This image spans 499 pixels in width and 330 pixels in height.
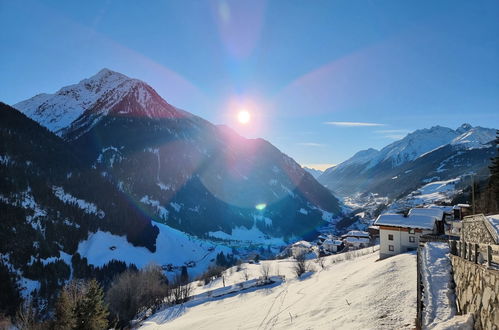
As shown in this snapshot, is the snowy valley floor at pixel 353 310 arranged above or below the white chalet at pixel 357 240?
above

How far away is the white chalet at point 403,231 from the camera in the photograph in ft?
142

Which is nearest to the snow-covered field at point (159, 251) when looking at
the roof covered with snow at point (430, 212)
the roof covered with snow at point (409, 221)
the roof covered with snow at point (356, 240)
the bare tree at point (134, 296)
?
the bare tree at point (134, 296)

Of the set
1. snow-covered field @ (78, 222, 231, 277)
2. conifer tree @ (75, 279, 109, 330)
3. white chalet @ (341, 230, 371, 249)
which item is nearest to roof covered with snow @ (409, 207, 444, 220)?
conifer tree @ (75, 279, 109, 330)

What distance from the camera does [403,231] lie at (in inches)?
1740

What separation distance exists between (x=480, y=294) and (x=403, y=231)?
37.0 m

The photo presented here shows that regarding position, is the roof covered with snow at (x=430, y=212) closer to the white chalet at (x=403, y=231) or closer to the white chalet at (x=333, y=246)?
the white chalet at (x=403, y=231)

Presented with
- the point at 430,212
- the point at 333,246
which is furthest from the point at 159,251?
the point at 430,212

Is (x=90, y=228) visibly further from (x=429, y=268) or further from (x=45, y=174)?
(x=429, y=268)

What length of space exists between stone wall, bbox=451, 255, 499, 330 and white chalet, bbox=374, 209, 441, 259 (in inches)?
1282

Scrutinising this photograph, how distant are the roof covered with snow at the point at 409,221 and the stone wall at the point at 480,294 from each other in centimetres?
3288

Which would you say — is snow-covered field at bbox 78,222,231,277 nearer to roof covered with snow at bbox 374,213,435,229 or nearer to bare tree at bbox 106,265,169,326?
bare tree at bbox 106,265,169,326

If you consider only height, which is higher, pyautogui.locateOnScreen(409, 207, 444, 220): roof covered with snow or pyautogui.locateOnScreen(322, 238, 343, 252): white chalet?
pyautogui.locateOnScreen(409, 207, 444, 220): roof covered with snow

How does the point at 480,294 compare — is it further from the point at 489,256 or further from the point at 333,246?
the point at 333,246

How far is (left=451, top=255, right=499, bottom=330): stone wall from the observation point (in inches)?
372
